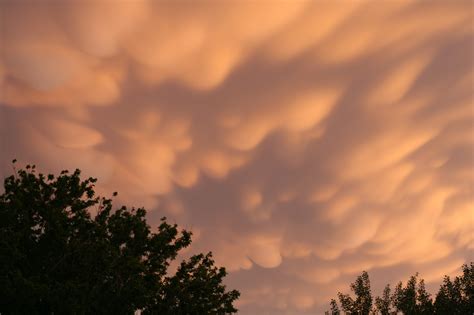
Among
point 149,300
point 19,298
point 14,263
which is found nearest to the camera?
point 19,298

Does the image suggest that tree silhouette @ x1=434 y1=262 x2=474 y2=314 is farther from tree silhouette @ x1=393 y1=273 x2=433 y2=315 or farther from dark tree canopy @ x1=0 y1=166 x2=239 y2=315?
dark tree canopy @ x1=0 y1=166 x2=239 y2=315

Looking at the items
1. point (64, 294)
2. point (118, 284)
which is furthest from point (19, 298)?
point (118, 284)

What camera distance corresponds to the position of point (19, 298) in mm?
23000

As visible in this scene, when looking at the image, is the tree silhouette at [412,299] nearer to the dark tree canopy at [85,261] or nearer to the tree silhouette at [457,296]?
the tree silhouette at [457,296]

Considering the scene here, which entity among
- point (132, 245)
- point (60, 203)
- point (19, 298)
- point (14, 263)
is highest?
point (60, 203)

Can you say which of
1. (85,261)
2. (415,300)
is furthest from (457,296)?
(85,261)

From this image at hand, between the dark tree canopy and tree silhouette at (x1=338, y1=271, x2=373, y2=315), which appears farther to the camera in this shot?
tree silhouette at (x1=338, y1=271, x2=373, y2=315)

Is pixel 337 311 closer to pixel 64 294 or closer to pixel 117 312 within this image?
pixel 117 312

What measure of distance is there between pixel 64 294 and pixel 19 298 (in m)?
2.15

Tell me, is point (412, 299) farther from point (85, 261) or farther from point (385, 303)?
point (85, 261)

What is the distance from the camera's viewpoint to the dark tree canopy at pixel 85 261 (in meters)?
24.0

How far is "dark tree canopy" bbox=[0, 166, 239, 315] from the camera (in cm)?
2395

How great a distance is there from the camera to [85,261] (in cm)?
2667

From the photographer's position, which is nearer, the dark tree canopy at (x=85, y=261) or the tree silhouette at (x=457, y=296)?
the dark tree canopy at (x=85, y=261)
